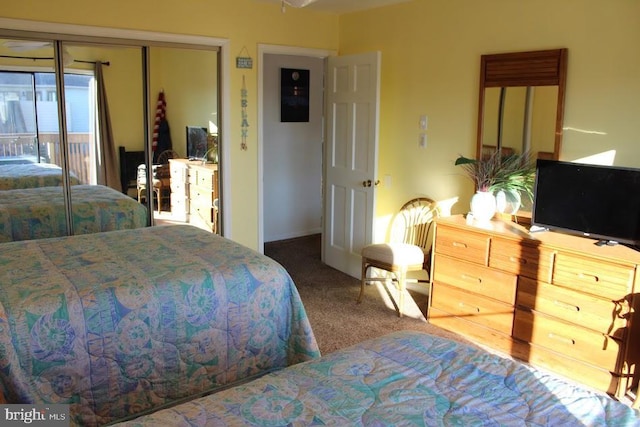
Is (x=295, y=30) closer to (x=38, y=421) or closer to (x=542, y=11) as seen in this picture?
(x=542, y=11)

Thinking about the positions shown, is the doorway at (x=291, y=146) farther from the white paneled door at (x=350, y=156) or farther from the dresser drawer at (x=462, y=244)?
the dresser drawer at (x=462, y=244)

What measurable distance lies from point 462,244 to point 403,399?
2318 millimetres

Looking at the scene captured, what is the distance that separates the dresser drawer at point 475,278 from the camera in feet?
11.5

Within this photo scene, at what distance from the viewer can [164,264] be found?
2701 mm

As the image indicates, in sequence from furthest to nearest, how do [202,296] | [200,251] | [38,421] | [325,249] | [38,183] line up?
1. [325,249]
2. [38,183]
3. [200,251]
4. [202,296]
5. [38,421]

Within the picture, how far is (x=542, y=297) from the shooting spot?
331 centimetres

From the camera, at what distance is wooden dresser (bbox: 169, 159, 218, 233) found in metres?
4.59

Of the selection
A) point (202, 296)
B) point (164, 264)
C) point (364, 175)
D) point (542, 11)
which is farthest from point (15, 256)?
point (542, 11)

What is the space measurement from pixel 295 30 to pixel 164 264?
3.09 m

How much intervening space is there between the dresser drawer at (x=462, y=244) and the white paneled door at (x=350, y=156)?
1079 mm

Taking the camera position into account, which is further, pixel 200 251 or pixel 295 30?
pixel 295 30

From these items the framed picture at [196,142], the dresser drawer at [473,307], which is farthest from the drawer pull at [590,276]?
the framed picture at [196,142]

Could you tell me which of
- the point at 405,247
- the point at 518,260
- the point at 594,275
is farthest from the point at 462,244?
the point at 594,275

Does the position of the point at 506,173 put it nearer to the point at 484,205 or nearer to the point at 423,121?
the point at 484,205
